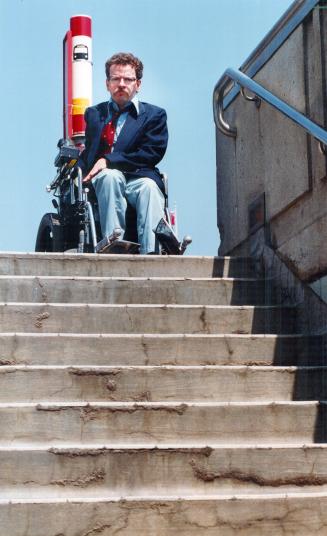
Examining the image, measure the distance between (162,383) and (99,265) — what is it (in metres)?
1.28

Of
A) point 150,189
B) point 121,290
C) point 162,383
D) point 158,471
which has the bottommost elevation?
point 158,471

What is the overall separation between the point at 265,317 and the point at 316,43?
1.35 meters

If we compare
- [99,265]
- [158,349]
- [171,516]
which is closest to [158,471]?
[171,516]

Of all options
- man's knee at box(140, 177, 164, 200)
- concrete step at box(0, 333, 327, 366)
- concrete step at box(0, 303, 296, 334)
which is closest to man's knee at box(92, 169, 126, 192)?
man's knee at box(140, 177, 164, 200)

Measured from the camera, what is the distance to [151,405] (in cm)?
475

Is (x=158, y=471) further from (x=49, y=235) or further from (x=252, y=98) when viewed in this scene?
(x=49, y=235)

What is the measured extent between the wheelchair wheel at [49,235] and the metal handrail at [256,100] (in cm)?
131

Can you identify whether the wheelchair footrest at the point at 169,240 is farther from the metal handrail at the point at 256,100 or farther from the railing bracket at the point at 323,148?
the railing bracket at the point at 323,148

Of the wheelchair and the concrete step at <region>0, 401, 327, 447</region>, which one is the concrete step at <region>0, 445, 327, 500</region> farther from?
the wheelchair

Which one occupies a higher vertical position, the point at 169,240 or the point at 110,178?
the point at 110,178

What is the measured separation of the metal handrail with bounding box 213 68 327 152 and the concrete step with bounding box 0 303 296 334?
866 millimetres

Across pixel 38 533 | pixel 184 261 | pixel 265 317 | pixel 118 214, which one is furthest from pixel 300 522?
pixel 118 214

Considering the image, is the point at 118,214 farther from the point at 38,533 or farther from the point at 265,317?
the point at 38,533

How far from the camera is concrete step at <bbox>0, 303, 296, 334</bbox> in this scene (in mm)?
5500
